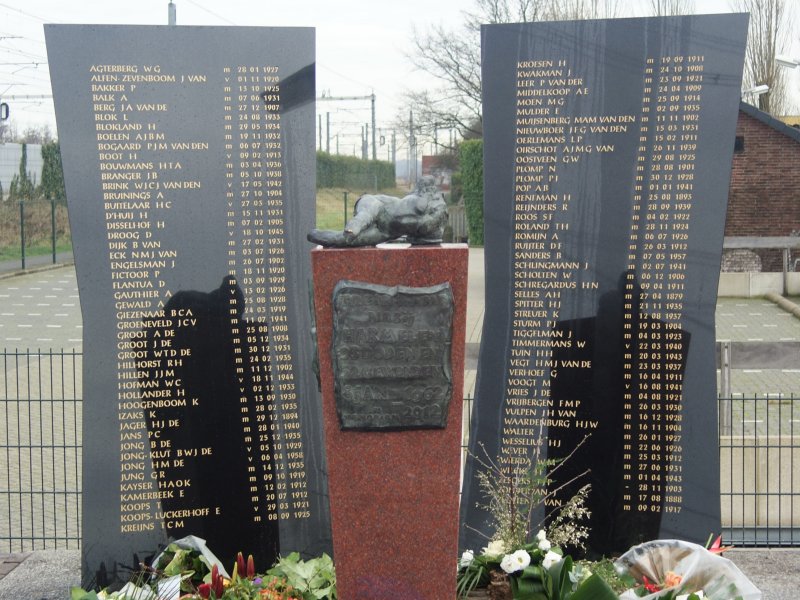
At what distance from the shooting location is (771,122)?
2539cm

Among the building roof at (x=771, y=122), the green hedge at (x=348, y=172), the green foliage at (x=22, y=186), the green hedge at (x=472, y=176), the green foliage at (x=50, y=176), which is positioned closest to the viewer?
the building roof at (x=771, y=122)

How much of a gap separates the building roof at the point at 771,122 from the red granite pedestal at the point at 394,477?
21936mm

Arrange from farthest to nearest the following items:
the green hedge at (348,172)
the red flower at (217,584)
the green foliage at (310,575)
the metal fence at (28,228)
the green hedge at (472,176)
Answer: the green hedge at (348,172) < the metal fence at (28,228) < the green hedge at (472,176) < the green foliage at (310,575) < the red flower at (217,584)

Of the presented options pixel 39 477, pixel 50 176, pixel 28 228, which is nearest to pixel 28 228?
pixel 28 228

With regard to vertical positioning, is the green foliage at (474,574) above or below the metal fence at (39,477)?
above

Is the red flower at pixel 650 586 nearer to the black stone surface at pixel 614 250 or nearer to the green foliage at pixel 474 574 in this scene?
the green foliage at pixel 474 574

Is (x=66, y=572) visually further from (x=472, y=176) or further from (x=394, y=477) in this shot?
(x=472, y=176)

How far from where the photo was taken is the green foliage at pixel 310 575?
242 inches

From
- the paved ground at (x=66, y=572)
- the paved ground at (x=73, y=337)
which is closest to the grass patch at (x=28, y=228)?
the paved ground at (x=73, y=337)

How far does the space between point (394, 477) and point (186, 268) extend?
2.32 m

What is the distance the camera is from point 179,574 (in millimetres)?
6395

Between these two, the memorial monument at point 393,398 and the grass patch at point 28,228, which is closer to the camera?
the memorial monument at point 393,398

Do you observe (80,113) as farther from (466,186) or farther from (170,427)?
(466,186)

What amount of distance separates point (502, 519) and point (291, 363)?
1.79m
